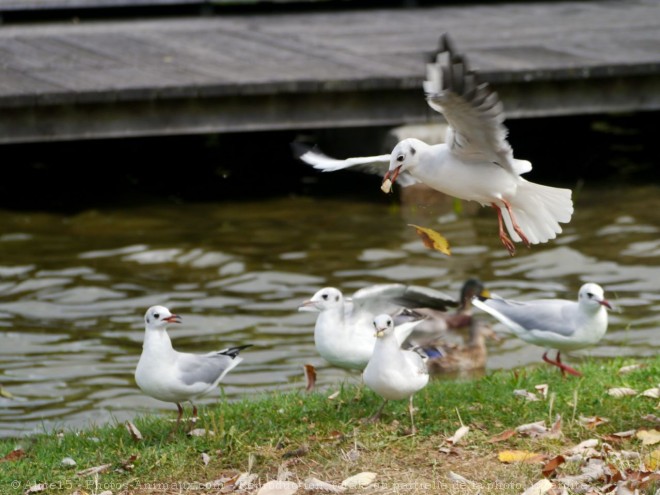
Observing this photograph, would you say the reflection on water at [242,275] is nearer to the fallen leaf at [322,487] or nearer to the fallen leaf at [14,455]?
the fallen leaf at [14,455]

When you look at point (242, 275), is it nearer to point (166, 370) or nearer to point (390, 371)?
point (166, 370)

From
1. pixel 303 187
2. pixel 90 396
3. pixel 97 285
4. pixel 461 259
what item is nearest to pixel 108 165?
pixel 303 187

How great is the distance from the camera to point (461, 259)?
37.1 ft

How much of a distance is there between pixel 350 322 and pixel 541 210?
1426 mm

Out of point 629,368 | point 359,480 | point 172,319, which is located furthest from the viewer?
point 629,368

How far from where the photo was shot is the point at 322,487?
5.20m

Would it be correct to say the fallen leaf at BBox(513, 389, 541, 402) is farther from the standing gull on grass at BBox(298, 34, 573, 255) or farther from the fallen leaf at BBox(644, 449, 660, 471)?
the fallen leaf at BBox(644, 449, 660, 471)

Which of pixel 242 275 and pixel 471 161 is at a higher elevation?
pixel 471 161

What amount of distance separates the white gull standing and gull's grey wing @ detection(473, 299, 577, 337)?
0.59 meters

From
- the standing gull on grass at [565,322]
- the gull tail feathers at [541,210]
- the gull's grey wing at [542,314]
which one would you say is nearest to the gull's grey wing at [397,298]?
the gull's grey wing at [542,314]

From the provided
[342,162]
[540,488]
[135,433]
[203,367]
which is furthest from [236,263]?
[540,488]

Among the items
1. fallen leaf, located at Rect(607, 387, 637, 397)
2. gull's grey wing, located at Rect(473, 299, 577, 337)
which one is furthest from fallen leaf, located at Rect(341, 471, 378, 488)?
gull's grey wing, located at Rect(473, 299, 577, 337)

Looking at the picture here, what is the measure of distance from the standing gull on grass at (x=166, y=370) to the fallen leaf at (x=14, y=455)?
2.27 ft

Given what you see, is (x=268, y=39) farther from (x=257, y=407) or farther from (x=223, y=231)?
(x=257, y=407)
